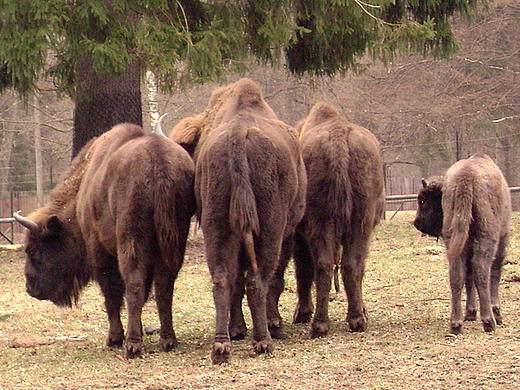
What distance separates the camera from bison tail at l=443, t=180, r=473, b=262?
7.61 m

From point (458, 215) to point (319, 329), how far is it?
5.26 ft

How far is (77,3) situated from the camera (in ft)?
36.1

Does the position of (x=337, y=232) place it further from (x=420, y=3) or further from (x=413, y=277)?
(x=420, y=3)

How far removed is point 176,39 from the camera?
37.2 feet

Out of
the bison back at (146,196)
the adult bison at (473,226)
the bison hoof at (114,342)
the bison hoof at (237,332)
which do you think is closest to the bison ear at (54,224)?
the bison back at (146,196)

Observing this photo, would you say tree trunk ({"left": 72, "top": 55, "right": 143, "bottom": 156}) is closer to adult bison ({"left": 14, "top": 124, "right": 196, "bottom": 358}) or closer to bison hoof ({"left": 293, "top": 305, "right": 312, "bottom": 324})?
adult bison ({"left": 14, "top": 124, "right": 196, "bottom": 358})

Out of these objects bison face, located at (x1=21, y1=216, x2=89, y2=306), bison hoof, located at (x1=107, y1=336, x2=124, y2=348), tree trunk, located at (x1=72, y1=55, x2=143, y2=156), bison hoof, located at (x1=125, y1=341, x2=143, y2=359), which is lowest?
bison hoof, located at (x1=107, y1=336, x2=124, y2=348)

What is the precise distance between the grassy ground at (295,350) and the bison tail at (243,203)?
97 cm

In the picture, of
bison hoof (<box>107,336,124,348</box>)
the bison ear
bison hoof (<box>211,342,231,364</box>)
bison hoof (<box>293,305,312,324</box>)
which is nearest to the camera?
bison hoof (<box>211,342,231,364</box>)

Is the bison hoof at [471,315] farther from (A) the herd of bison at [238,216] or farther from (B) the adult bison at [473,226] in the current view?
(B) the adult bison at [473,226]

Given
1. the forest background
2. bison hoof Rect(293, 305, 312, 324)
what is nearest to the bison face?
bison hoof Rect(293, 305, 312, 324)

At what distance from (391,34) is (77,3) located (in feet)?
14.8

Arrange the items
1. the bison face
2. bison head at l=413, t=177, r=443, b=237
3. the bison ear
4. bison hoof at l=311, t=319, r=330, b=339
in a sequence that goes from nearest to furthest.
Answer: bison hoof at l=311, t=319, r=330, b=339
the bison ear
the bison face
bison head at l=413, t=177, r=443, b=237

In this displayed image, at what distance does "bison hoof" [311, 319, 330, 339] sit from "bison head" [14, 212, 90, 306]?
256 cm
